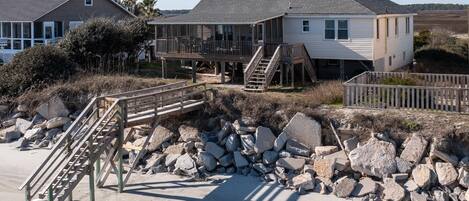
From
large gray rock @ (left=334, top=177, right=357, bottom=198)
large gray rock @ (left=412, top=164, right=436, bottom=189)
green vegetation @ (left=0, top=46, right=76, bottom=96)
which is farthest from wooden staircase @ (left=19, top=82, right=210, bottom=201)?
large gray rock @ (left=412, top=164, right=436, bottom=189)

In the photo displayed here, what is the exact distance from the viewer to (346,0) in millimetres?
32969

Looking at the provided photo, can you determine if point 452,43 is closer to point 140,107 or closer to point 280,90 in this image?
point 280,90

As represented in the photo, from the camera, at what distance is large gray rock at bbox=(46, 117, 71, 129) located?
97.3ft

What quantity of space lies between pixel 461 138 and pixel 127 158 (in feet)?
41.0

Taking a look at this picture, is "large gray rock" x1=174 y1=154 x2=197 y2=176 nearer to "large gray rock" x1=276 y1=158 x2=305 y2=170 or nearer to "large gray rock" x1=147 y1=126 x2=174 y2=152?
"large gray rock" x1=147 y1=126 x2=174 y2=152

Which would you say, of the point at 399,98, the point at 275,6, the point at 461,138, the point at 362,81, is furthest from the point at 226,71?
the point at 461,138

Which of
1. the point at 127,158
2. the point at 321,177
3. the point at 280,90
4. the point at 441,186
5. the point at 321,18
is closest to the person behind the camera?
the point at 441,186

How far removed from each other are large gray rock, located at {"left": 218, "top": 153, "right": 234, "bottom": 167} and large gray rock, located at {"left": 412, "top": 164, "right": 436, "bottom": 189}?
6673 mm

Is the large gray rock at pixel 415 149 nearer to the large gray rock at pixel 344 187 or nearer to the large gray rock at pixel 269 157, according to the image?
the large gray rock at pixel 344 187

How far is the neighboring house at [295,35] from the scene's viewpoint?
32.0 metres

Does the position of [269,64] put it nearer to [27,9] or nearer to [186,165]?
[186,165]

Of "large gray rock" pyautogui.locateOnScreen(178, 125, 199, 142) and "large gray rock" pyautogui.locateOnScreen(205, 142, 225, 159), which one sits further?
"large gray rock" pyautogui.locateOnScreen(178, 125, 199, 142)

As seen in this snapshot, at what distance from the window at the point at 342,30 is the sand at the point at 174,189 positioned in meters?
11.6

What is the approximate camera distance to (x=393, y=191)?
20969 millimetres
